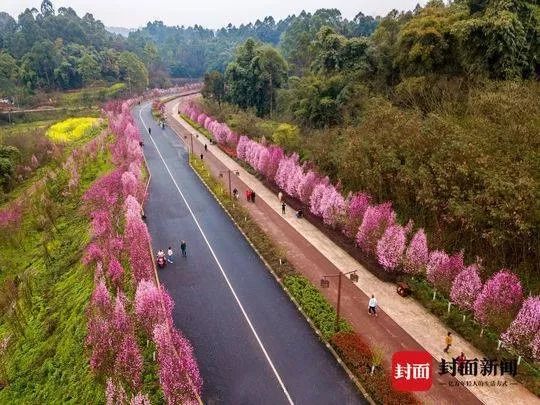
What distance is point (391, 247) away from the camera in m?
27.5

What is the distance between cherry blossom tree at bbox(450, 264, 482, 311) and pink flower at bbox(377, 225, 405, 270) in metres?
4.33

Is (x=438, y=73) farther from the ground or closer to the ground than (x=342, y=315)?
farther from the ground

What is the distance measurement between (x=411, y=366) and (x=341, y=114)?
3081 cm

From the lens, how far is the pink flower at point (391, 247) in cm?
2716

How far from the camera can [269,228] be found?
3794 cm

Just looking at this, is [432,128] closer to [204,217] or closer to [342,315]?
[342,315]

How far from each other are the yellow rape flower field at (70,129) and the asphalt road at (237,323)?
49.7 meters

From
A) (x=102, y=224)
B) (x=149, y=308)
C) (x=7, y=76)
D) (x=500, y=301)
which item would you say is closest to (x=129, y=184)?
(x=102, y=224)

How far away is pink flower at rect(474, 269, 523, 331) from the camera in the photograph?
70.0 feet

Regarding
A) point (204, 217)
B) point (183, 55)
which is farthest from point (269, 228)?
point (183, 55)

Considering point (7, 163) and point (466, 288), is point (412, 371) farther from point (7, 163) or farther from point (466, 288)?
point (7, 163)

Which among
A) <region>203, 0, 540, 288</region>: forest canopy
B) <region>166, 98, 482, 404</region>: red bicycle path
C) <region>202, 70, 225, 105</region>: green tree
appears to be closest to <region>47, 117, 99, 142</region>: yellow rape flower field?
<region>202, 70, 225, 105</region>: green tree

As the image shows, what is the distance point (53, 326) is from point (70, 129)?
71.6 meters

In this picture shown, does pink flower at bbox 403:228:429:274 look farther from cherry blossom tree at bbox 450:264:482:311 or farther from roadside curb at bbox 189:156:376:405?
roadside curb at bbox 189:156:376:405
